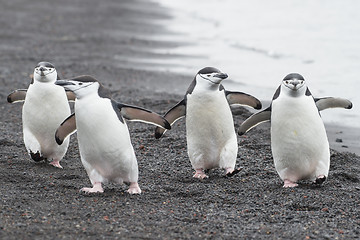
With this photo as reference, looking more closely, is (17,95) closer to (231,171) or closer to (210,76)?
(210,76)

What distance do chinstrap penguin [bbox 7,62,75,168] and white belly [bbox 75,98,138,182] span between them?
1027 mm

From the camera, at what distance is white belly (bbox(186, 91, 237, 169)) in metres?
6.18

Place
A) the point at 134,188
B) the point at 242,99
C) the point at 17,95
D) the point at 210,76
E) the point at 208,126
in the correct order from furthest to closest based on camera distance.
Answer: the point at 17,95, the point at 242,99, the point at 208,126, the point at 210,76, the point at 134,188

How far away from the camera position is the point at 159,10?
76.3 feet

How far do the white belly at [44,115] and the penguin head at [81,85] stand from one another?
106cm

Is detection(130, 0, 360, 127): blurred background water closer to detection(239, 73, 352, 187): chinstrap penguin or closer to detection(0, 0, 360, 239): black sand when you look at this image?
detection(0, 0, 360, 239): black sand

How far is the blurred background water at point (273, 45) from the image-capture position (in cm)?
1075

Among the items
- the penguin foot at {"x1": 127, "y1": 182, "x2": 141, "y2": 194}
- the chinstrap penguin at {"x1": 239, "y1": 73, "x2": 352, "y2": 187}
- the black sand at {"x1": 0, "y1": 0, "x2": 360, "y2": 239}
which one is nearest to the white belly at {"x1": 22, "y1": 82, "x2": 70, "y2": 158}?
the black sand at {"x1": 0, "y1": 0, "x2": 360, "y2": 239}

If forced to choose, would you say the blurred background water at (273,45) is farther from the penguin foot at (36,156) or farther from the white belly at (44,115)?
the penguin foot at (36,156)

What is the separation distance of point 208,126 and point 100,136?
124 cm

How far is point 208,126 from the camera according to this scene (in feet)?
20.4

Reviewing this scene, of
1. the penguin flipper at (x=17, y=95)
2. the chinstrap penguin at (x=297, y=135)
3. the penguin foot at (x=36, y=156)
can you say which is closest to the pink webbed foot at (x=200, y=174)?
the chinstrap penguin at (x=297, y=135)

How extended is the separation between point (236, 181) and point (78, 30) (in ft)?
40.2

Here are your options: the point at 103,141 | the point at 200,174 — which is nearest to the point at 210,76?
the point at 200,174
